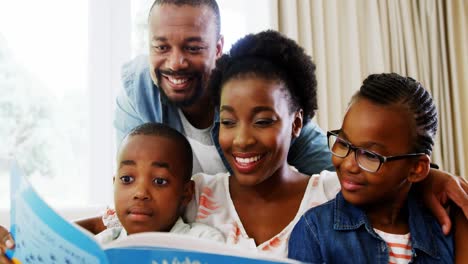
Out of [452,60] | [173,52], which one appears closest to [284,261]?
[173,52]

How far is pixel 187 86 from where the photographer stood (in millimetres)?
1431

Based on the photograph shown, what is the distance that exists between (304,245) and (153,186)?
39 centimetres

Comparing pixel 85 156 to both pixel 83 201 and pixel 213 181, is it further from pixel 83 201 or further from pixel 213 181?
pixel 213 181

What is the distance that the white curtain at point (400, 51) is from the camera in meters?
2.51

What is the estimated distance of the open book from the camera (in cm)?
66

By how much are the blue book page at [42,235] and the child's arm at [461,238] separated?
769 mm

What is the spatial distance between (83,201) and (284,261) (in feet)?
6.21

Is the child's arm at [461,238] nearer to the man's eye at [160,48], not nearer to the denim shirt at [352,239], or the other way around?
the denim shirt at [352,239]

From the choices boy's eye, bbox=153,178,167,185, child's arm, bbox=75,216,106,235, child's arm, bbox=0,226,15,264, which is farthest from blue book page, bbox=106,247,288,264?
child's arm, bbox=75,216,106,235

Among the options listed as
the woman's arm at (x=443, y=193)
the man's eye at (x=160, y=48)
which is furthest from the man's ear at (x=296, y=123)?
the man's eye at (x=160, y=48)

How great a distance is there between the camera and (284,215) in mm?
1193

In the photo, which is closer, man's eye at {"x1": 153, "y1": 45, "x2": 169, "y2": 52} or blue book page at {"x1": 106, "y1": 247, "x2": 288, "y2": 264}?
blue book page at {"x1": 106, "y1": 247, "x2": 288, "y2": 264}

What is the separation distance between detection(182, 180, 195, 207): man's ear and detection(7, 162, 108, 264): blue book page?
420 mm

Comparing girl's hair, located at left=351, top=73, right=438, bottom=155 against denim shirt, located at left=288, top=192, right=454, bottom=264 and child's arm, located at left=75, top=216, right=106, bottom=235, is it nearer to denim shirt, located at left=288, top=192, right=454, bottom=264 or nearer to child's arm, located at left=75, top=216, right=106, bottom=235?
denim shirt, located at left=288, top=192, right=454, bottom=264
